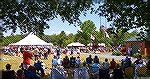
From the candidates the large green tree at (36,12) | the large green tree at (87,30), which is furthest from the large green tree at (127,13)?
the large green tree at (87,30)

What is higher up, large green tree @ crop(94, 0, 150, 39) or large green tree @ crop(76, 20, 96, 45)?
large green tree @ crop(76, 20, 96, 45)

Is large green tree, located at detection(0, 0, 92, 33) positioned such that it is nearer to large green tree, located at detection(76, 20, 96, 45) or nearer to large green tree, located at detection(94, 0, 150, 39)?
large green tree, located at detection(94, 0, 150, 39)

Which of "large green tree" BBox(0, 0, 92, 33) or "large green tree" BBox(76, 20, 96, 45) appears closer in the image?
"large green tree" BBox(0, 0, 92, 33)

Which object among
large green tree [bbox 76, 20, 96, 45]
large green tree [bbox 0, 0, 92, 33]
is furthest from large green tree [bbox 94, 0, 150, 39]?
large green tree [bbox 76, 20, 96, 45]

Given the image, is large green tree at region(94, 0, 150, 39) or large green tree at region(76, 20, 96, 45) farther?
large green tree at region(76, 20, 96, 45)

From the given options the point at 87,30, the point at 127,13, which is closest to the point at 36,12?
the point at 127,13

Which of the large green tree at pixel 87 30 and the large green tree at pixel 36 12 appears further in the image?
the large green tree at pixel 87 30

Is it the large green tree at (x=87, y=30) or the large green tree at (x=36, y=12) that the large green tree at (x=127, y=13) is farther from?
the large green tree at (x=87, y=30)

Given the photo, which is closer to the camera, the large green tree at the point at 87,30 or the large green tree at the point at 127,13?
the large green tree at the point at 127,13

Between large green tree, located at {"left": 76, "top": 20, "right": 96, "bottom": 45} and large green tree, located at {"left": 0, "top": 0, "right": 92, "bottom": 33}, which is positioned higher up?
large green tree, located at {"left": 76, "top": 20, "right": 96, "bottom": 45}

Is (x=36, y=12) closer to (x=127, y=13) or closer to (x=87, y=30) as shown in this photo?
(x=127, y=13)

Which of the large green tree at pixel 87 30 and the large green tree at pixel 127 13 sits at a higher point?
the large green tree at pixel 87 30

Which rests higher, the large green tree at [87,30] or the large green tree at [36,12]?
the large green tree at [87,30]

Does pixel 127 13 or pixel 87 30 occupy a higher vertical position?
pixel 87 30
